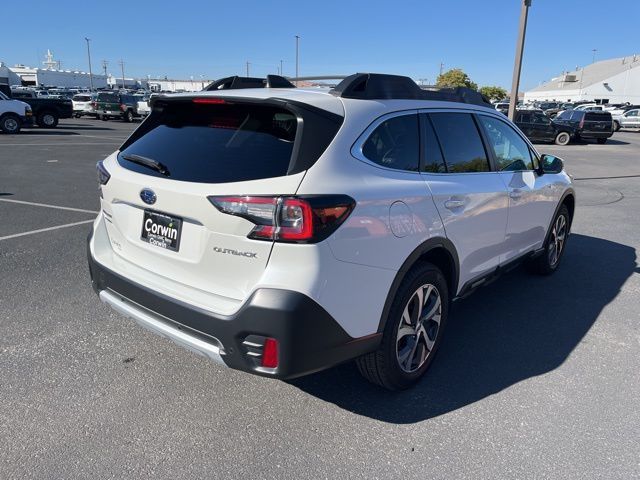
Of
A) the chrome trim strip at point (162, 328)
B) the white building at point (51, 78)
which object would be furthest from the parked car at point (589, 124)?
the white building at point (51, 78)

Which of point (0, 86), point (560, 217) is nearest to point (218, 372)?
point (560, 217)

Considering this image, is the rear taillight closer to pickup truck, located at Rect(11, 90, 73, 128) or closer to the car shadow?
the car shadow

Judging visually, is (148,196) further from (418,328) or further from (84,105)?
(84,105)

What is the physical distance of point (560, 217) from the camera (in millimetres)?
5348

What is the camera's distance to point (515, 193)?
4035mm

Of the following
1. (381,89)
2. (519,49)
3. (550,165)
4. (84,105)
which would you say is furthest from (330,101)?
(84,105)

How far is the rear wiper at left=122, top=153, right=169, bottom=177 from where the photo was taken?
8.89 feet

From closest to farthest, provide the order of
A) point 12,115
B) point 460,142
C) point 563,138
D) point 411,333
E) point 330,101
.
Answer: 1. point 330,101
2. point 411,333
3. point 460,142
4. point 12,115
5. point 563,138

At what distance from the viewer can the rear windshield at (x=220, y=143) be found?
8.04ft

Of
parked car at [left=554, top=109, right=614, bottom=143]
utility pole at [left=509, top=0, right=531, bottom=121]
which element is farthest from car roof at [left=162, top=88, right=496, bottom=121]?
parked car at [left=554, top=109, right=614, bottom=143]

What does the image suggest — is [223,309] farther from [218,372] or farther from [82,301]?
[82,301]

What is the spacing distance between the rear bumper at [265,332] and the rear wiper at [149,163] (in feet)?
2.15

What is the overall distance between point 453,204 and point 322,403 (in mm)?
1465

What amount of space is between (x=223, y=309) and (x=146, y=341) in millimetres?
1452
